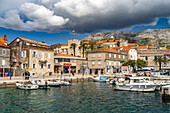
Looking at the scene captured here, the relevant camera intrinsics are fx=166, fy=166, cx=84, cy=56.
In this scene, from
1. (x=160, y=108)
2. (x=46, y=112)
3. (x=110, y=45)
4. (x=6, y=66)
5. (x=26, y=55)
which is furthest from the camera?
(x=110, y=45)

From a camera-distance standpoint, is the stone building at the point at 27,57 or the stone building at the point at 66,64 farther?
the stone building at the point at 66,64

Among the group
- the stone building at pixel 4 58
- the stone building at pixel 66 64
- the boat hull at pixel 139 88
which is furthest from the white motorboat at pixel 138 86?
the stone building at pixel 66 64

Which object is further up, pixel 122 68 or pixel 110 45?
pixel 110 45

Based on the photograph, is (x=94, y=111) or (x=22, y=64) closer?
(x=94, y=111)

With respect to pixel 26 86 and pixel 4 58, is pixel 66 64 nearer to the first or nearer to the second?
pixel 4 58

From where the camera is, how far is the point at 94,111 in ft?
67.3

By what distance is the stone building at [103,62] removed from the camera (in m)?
75.5

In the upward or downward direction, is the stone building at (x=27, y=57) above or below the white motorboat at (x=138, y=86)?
above

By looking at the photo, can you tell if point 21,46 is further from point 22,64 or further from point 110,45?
point 110,45

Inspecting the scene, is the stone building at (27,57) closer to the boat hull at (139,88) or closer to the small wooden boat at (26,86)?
the small wooden boat at (26,86)

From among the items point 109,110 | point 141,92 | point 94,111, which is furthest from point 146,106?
point 141,92

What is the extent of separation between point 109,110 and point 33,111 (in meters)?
9.41

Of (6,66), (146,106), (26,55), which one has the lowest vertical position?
(146,106)

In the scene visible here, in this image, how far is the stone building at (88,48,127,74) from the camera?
2972 inches
